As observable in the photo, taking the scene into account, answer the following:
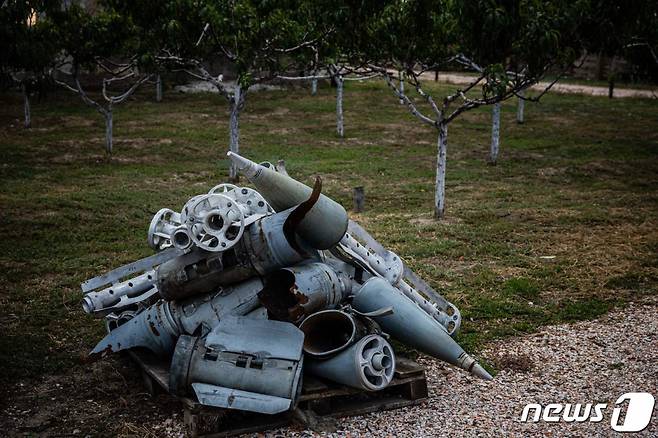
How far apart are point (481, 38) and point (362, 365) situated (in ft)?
26.6

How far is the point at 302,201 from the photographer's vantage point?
7.73 metres

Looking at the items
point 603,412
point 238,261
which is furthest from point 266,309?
point 603,412

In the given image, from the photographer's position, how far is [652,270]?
38.1ft

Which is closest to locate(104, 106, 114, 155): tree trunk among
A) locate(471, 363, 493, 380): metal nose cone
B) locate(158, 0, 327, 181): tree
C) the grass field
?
the grass field

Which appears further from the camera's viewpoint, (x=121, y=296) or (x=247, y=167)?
(x=121, y=296)

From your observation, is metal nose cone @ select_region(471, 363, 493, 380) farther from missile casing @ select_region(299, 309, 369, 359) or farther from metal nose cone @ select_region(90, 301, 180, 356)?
metal nose cone @ select_region(90, 301, 180, 356)

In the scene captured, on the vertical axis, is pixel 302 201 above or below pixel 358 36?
below

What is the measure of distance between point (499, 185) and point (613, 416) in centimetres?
1188

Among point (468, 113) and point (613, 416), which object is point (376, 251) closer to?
point (613, 416)

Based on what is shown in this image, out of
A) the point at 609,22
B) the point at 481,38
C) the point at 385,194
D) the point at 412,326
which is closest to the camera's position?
the point at 412,326

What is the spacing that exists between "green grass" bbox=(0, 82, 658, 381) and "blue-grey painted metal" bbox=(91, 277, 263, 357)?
112 centimetres

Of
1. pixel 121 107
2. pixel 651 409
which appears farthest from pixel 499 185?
pixel 121 107

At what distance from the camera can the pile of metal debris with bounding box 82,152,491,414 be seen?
686 centimetres

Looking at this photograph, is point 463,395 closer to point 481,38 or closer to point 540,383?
point 540,383
